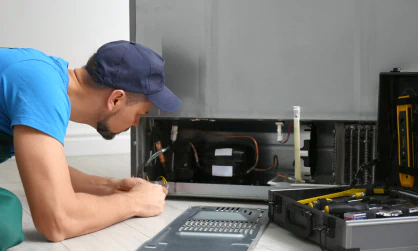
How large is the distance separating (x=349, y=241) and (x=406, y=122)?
23.2 inches

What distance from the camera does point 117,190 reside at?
1880 mm

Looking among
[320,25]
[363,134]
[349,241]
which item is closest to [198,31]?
[320,25]

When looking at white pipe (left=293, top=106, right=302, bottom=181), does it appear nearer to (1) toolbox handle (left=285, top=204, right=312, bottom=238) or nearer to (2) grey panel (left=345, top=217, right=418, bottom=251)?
(1) toolbox handle (left=285, top=204, right=312, bottom=238)

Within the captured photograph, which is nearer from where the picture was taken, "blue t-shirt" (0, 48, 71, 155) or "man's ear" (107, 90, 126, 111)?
"blue t-shirt" (0, 48, 71, 155)

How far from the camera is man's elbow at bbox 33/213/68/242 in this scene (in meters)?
1.36

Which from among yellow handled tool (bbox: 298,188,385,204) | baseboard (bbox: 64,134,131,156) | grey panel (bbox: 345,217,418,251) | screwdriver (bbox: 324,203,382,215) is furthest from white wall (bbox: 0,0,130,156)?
grey panel (bbox: 345,217,418,251)

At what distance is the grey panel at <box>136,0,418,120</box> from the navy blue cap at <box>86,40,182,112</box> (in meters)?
0.43

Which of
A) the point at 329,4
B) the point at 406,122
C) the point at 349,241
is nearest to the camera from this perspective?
the point at 349,241

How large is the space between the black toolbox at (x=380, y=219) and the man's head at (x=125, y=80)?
533mm

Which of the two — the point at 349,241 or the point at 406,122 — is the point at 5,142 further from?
the point at 406,122

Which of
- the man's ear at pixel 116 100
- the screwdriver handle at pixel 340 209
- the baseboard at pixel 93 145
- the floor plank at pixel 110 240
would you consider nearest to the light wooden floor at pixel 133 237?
the floor plank at pixel 110 240

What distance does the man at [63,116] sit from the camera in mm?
1279

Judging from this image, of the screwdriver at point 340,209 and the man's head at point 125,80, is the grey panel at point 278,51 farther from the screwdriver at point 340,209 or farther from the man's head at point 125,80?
the screwdriver at point 340,209

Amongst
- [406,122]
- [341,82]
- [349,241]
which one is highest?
[341,82]
